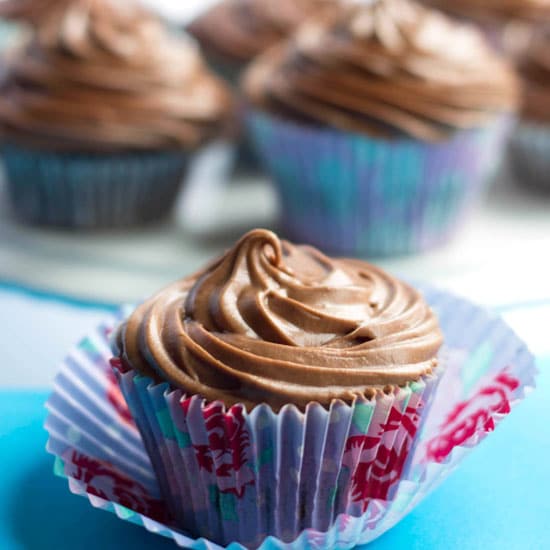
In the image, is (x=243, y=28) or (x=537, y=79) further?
(x=243, y=28)

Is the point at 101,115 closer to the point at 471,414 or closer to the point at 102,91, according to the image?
the point at 102,91

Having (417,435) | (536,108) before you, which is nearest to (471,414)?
(417,435)

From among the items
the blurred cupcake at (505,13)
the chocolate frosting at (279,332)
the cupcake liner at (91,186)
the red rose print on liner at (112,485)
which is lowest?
the cupcake liner at (91,186)

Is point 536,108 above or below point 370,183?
above

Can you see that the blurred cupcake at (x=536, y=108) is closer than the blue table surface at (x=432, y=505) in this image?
No

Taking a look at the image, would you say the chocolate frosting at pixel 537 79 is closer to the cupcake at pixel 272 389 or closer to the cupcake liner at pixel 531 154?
the cupcake liner at pixel 531 154

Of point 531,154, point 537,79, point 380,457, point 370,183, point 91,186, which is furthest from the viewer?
point 531,154

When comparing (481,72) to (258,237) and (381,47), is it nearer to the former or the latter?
(381,47)

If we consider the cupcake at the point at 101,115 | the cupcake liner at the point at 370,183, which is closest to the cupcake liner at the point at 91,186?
the cupcake at the point at 101,115
